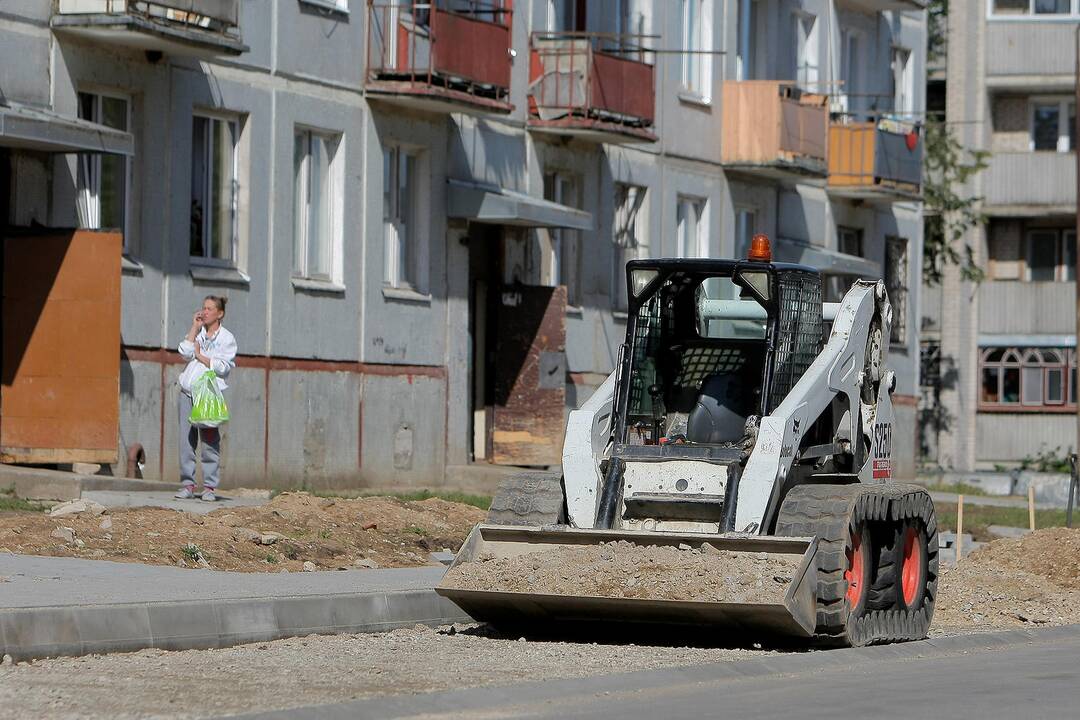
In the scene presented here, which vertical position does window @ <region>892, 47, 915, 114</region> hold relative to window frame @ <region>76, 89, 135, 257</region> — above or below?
above

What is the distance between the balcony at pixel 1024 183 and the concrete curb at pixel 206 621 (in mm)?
42572

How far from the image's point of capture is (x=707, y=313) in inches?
604

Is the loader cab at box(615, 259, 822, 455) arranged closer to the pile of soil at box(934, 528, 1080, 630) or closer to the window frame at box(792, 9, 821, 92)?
the pile of soil at box(934, 528, 1080, 630)

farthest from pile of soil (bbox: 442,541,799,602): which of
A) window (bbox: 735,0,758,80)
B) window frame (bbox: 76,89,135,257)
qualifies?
window (bbox: 735,0,758,80)

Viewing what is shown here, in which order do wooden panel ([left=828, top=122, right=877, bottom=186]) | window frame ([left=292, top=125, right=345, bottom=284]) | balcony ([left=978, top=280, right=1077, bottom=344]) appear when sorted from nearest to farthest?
window frame ([left=292, top=125, right=345, bottom=284]) < wooden panel ([left=828, top=122, right=877, bottom=186]) < balcony ([left=978, top=280, right=1077, bottom=344])

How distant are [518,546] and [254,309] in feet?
43.3

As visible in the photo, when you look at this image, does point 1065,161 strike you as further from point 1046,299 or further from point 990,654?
point 990,654

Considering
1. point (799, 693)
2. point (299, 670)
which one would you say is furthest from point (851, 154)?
point (299, 670)

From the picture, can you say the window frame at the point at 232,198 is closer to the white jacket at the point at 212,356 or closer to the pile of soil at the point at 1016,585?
the white jacket at the point at 212,356

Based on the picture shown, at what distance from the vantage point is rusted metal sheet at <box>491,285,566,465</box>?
105 feet

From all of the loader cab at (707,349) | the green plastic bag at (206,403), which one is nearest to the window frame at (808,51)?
the green plastic bag at (206,403)

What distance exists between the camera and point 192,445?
21.5 meters

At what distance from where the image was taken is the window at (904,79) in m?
46.6

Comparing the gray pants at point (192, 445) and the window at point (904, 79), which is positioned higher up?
the window at point (904, 79)
